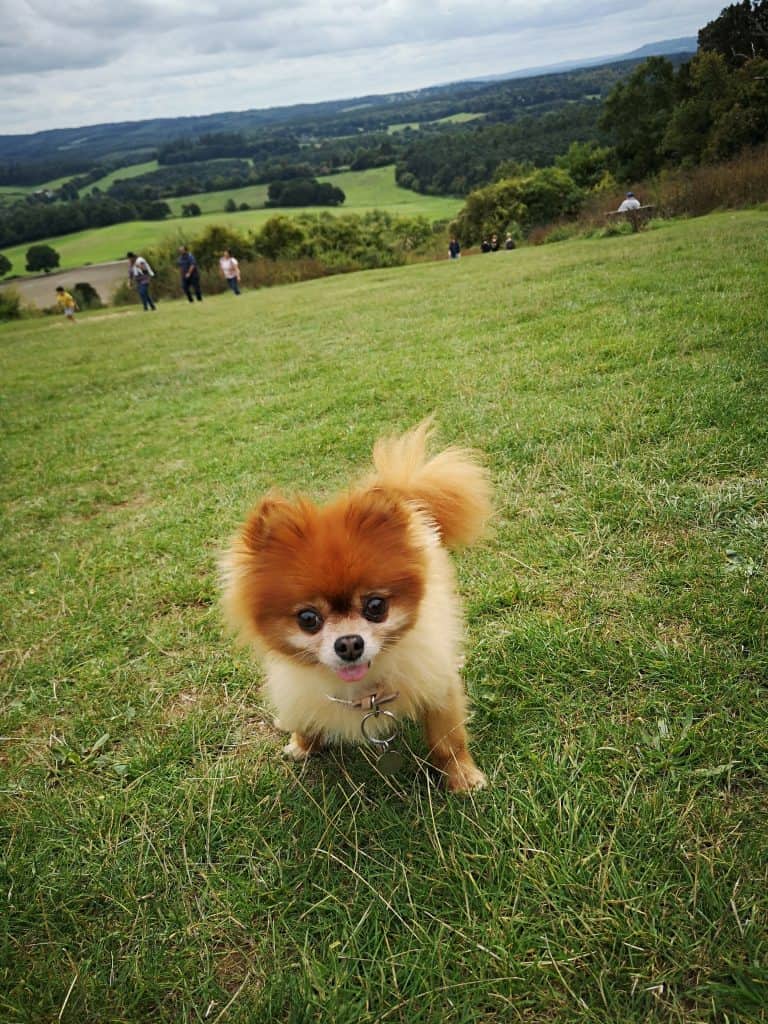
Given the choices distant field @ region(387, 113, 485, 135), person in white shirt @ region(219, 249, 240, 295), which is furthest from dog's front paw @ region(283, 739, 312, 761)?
distant field @ region(387, 113, 485, 135)

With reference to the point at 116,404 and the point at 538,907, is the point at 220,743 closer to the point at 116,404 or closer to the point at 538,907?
the point at 538,907

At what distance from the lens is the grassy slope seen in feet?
214

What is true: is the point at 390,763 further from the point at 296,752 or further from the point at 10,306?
the point at 10,306

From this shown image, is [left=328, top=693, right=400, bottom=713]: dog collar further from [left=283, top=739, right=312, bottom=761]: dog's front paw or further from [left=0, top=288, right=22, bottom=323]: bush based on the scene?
[left=0, top=288, right=22, bottom=323]: bush

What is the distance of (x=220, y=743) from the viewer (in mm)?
2775

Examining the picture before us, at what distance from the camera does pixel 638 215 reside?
19.8m

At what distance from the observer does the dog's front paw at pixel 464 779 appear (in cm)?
226

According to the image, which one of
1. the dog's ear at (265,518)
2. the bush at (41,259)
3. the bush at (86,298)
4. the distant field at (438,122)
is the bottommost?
the bush at (86,298)

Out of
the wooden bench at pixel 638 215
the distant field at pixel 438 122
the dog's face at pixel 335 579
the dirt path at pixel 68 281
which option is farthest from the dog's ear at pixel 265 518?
the distant field at pixel 438 122

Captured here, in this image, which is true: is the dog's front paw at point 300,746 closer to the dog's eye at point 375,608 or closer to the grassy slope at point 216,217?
the dog's eye at point 375,608

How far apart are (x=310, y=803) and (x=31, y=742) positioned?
1612mm

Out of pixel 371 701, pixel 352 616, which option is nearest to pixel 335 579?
pixel 352 616

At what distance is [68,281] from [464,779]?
57.6 meters

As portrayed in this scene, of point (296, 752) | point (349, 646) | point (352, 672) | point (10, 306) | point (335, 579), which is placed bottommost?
point (10, 306)
